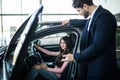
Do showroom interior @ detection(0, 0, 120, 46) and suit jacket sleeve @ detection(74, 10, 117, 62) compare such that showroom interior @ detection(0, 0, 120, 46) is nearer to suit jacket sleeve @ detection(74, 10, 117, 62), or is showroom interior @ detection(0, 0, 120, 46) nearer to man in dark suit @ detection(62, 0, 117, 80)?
man in dark suit @ detection(62, 0, 117, 80)

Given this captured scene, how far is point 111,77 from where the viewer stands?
2.91 meters

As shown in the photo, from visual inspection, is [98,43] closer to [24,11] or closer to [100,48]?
[100,48]

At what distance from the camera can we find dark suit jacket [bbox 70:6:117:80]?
2742 mm

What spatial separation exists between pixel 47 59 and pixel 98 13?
7.06 ft

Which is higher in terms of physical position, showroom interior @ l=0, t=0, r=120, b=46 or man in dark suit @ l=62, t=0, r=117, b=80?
man in dark suit @ l=62, t=0, r=117, b=80

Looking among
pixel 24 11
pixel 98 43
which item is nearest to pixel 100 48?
pixel 98 43

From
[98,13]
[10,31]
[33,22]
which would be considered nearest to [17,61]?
[33,22]

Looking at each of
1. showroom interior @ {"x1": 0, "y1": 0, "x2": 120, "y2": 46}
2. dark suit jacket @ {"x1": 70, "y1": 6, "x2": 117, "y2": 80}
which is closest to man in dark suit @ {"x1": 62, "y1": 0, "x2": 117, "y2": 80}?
dark suit jacket @ {"x1": 70, "y1": 6, "x2": 117, "y2": 80}

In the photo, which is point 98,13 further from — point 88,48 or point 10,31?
point 10,31

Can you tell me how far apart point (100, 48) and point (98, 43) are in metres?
0.05

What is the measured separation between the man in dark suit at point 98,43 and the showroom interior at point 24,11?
1013cm

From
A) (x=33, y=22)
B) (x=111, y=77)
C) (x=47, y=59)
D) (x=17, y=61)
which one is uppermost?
(x=33, y=22)

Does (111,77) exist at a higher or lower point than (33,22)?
lower

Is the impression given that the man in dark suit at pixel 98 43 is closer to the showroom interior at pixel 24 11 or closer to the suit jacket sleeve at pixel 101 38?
the suit jacket sleeve at pixel 101 38
